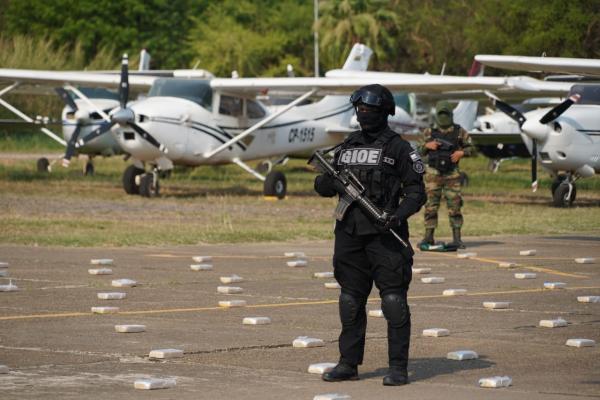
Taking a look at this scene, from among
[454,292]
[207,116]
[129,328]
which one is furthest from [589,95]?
[129,328]

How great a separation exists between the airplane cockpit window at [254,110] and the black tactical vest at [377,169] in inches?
881

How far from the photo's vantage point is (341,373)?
7824 millimetres

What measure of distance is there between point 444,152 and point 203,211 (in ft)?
26.7

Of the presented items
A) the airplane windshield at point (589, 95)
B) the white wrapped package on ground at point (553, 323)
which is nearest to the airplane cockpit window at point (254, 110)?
the airplane windshield at point (589, 95)

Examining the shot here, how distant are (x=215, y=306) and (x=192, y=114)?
17.1m

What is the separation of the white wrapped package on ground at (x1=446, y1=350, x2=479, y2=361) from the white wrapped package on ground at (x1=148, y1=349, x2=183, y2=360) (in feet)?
6.01

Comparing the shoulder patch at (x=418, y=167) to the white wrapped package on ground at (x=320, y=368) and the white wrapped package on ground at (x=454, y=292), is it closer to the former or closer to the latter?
the white wrapped package on ground at (x=320, y=368)

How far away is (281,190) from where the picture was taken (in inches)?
1123

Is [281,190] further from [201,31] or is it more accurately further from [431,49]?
[201,31]

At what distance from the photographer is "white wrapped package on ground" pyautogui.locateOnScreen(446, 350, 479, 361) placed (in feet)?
28.4

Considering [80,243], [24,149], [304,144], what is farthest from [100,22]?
[80,243]

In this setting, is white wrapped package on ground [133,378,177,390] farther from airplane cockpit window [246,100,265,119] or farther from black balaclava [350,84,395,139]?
airplane cockpit window [246,100,265,119]

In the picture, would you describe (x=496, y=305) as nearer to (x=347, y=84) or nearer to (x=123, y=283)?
(x=123, y=283)

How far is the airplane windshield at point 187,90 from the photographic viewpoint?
94.5 ft
